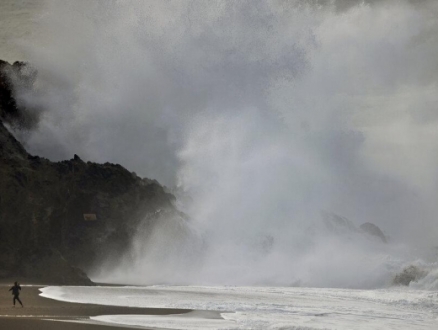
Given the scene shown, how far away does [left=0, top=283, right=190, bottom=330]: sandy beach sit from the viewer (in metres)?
18.0

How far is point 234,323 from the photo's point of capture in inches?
830

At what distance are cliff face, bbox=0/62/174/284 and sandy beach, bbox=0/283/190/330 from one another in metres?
13.0

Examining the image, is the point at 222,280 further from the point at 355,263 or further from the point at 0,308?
the point at 0,308

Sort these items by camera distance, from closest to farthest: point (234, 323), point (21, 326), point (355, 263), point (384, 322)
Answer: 1. point (21, 326)
2. point (234, 323)
3. point (384, 322)
4. point (355, 263)

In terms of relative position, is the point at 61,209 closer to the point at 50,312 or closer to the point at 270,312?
the point at 270,312

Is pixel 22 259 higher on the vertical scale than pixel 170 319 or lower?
higher

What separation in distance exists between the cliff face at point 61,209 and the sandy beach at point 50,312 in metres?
13.0

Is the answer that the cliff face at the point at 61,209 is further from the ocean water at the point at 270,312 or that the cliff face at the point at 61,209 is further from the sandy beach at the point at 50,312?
the sandy beach at the point at 50,312

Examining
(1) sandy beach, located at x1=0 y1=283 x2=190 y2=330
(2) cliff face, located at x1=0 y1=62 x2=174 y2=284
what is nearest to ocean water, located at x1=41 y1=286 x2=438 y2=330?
(1) sandy beach, located at x1=0 y1=283 x2=190 y2=330

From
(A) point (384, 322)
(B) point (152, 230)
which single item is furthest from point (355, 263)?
(A) point (384, 322)

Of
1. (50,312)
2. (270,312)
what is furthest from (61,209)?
(50,312)

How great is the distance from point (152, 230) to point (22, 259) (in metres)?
17.8

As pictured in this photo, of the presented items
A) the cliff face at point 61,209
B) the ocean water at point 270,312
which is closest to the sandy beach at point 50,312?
the ocean water at point 270,312

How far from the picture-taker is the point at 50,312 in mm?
21594
